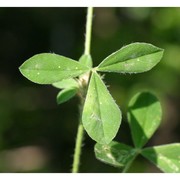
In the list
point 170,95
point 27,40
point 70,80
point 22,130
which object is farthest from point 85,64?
point 27,40

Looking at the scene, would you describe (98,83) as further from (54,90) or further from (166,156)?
(54,90)

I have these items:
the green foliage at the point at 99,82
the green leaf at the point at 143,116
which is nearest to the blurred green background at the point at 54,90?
the green leaf at the point at 143,116

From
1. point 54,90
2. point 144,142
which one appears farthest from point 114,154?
point 54,90

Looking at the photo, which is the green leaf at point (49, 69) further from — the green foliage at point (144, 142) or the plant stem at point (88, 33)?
the green foliage at point (144, 142)

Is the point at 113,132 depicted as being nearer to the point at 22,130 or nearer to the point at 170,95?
the point at 22,130

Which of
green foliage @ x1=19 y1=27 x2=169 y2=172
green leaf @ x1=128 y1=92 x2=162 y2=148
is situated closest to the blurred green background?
green leaf @ x1=128 y1=92 x2=162 y2=148

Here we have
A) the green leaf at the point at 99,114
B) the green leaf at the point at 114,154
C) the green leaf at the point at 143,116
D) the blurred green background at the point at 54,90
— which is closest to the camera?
the green leaf at the point at 99,114
